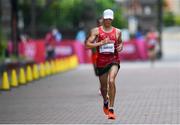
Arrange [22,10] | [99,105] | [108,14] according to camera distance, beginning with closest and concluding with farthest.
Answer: [108,14], [99,105], [22,10]

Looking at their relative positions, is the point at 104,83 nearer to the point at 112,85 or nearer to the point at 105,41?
the point at 112,85

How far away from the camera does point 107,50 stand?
14.7 m

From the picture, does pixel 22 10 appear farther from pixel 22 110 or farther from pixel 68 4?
pixel 22 110

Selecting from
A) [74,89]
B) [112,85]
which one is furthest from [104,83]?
[74,89]

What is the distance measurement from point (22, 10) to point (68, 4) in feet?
12.6

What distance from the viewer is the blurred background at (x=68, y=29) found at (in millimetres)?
36781

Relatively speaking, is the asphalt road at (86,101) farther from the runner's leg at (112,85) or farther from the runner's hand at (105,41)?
the runner's hand at (105,41)

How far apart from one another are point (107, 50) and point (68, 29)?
51.1 metres

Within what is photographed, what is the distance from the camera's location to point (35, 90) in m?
22.9

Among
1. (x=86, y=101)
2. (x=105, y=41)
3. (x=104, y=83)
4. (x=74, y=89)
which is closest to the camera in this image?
(x=105, y=41)

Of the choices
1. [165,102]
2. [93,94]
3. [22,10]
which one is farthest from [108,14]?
[22,10]

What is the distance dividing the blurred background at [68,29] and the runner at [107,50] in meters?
14.4

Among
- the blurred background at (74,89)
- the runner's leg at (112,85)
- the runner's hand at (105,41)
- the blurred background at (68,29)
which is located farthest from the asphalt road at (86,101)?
the blurred background at (68,29)

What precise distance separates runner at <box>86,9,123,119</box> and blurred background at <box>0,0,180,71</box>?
1442cm
